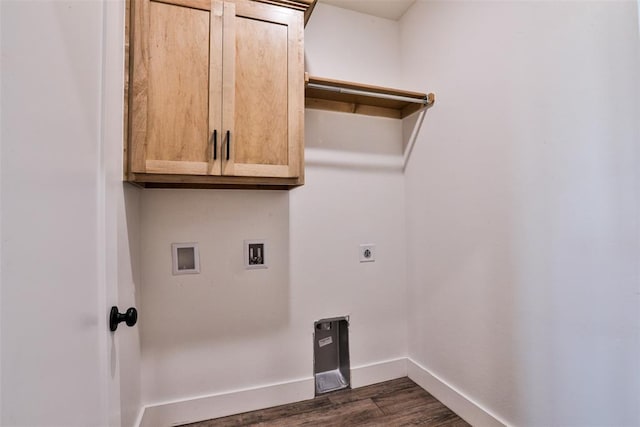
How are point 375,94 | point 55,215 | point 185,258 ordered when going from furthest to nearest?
point 375,94 < point 185,258 < point 55,215

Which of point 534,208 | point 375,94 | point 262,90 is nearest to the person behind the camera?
point 534,208

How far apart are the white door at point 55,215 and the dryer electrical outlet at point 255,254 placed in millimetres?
815

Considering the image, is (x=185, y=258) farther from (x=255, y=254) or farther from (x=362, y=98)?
(x=362, y=98)

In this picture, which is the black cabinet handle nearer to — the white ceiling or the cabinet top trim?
the cabinet top trim

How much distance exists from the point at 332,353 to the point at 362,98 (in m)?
1.71

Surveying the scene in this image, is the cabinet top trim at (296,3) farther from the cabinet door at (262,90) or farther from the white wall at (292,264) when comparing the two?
the white wall at (292,264)

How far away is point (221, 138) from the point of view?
1.33 meters

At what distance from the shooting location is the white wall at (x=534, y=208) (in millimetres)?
994

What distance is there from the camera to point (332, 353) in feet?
6.56

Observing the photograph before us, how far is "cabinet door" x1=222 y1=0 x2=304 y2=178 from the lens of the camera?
135 centimetres

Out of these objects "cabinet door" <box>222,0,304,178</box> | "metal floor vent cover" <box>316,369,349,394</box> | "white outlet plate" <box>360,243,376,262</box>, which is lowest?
"metal floor vent cover" <box>316,369,349,394</box>

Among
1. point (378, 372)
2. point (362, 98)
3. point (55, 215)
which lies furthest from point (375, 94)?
point (378, 372)

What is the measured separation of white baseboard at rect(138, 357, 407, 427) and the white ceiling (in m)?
2.43

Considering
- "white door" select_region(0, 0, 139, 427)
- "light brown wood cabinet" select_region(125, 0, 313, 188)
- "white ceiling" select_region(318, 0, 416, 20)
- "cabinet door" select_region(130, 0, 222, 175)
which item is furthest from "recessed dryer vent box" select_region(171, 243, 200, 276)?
"white ceiling" select_region(318, 0, 416, 20)
